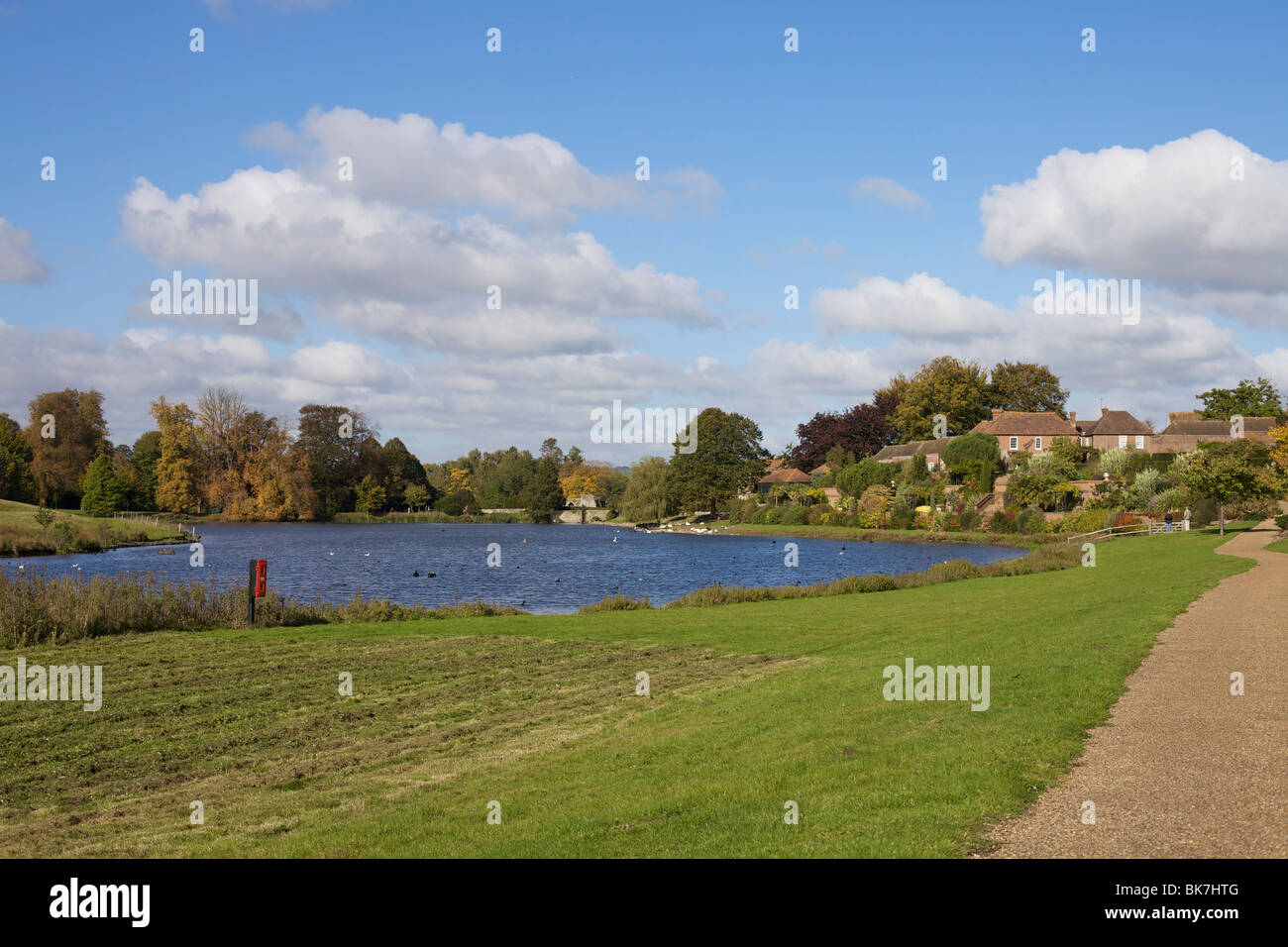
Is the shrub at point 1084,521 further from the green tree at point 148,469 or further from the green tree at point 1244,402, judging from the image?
the green tree at point 148,469

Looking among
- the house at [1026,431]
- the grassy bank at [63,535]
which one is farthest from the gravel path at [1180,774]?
the house at [1026,431]

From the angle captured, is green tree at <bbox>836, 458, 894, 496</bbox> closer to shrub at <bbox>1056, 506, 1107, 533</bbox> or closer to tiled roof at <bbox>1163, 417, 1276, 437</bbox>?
shrub at <bbox>1056, 506, 1107, 533</bbox>

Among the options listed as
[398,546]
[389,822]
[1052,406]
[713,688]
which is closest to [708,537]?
[398,546]

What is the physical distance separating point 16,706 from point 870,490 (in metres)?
88.1

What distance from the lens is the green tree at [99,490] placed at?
95812 millimetres

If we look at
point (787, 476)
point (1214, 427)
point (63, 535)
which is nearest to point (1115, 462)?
point (1214, 427)

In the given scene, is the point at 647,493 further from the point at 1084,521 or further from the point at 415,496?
the point at 1084,521

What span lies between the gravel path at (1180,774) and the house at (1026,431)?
86790mm

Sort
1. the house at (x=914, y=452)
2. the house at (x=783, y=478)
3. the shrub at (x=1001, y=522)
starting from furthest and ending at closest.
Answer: the house at (x=783, y=478)
the house at (x=914, y=452)
the shrub at (x=1001, y=522)

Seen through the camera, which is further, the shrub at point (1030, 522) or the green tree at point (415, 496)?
the green tree at point (415, 496)

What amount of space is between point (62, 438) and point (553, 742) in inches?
4160

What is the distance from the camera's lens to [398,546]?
81562 millimetres

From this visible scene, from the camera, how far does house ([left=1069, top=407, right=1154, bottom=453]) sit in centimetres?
9588

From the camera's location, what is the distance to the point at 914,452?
4188 inches
